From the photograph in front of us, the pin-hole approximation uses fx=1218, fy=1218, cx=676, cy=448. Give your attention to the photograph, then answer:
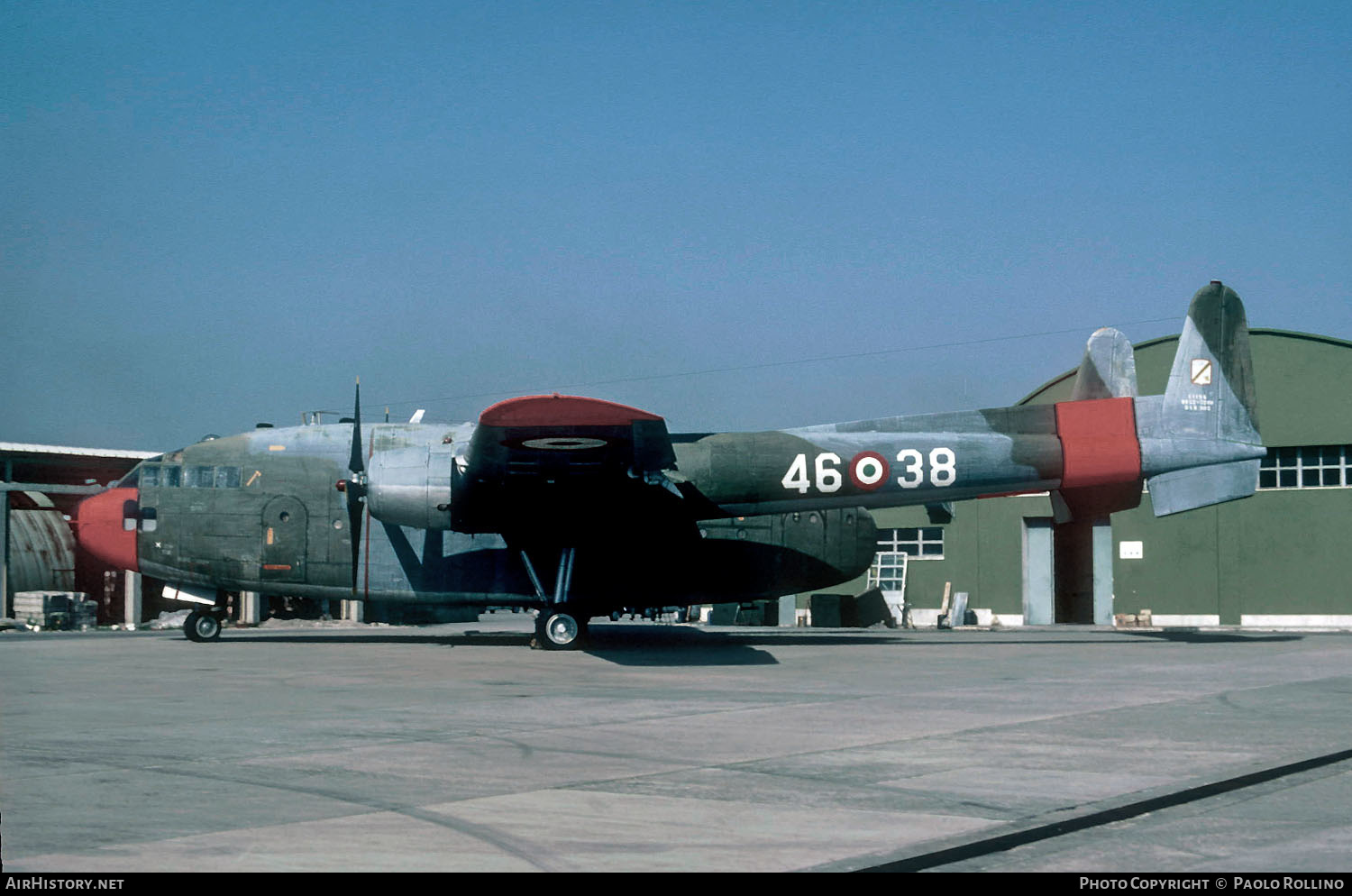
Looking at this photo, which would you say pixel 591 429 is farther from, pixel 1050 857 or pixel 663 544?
pixel 1050 857

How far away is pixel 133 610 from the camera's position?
37938 millimetres

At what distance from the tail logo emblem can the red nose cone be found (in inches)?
856

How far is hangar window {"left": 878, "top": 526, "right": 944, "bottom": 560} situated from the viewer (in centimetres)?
4144

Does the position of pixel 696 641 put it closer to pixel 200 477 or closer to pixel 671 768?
pixel 200 477

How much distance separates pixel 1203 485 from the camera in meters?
24.8

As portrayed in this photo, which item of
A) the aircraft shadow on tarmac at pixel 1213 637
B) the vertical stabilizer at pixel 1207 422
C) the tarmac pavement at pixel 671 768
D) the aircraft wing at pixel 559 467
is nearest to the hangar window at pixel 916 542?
the aircraft shadow on tarmac at pixel 1213 637

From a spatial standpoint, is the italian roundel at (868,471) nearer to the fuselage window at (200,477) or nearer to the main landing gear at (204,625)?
the fuselage window at (200,477)

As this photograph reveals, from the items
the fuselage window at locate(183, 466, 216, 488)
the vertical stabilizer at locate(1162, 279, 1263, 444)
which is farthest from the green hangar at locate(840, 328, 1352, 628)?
the fuselage window at locate(183, 466, 216, 488)

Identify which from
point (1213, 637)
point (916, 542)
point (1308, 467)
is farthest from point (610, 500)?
point (1308, 467)

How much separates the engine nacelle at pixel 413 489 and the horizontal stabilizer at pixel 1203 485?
1407 centimetres

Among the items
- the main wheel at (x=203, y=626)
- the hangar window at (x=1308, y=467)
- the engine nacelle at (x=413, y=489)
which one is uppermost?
the hangar window at (x=1308, y=467)

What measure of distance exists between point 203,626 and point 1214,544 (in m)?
28.5

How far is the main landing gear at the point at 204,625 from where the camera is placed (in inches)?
988

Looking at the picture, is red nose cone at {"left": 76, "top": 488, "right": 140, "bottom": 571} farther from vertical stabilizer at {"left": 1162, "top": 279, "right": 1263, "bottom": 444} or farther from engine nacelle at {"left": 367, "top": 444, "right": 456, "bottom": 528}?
vertical stabilizer at {"left": 1162, "top": 279, "right": 1263, "bottom": 444}
